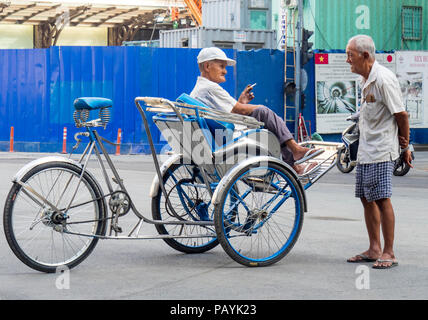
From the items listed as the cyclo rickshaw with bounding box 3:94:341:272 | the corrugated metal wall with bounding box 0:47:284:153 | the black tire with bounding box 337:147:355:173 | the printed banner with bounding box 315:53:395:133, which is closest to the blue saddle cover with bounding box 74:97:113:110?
the cyclo rickshaw with bounding box 3:94:341:272

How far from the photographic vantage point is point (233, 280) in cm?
609

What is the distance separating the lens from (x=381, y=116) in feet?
21.8

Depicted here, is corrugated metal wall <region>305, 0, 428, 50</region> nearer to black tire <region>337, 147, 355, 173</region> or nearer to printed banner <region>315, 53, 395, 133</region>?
printed banner <region>315, 53, 395, 133</region>

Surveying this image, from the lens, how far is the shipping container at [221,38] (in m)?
25.3

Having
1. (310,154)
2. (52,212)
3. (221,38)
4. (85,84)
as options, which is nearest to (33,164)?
(52,212)

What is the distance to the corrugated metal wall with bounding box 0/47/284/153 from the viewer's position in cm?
2330

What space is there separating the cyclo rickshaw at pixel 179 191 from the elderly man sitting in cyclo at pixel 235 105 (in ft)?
0.32

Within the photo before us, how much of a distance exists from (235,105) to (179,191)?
842 mm

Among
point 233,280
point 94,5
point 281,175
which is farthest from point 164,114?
point 94,5

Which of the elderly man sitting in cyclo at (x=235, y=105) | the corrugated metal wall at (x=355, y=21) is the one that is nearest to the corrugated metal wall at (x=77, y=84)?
the corrugated metal wall at (x=355, y=21)

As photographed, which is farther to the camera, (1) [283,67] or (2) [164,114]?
(1) [283,67]

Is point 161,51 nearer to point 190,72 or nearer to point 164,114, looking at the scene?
point 190,72

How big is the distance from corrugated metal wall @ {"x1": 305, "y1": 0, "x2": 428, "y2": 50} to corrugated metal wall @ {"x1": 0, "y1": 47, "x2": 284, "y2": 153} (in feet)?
11.9
